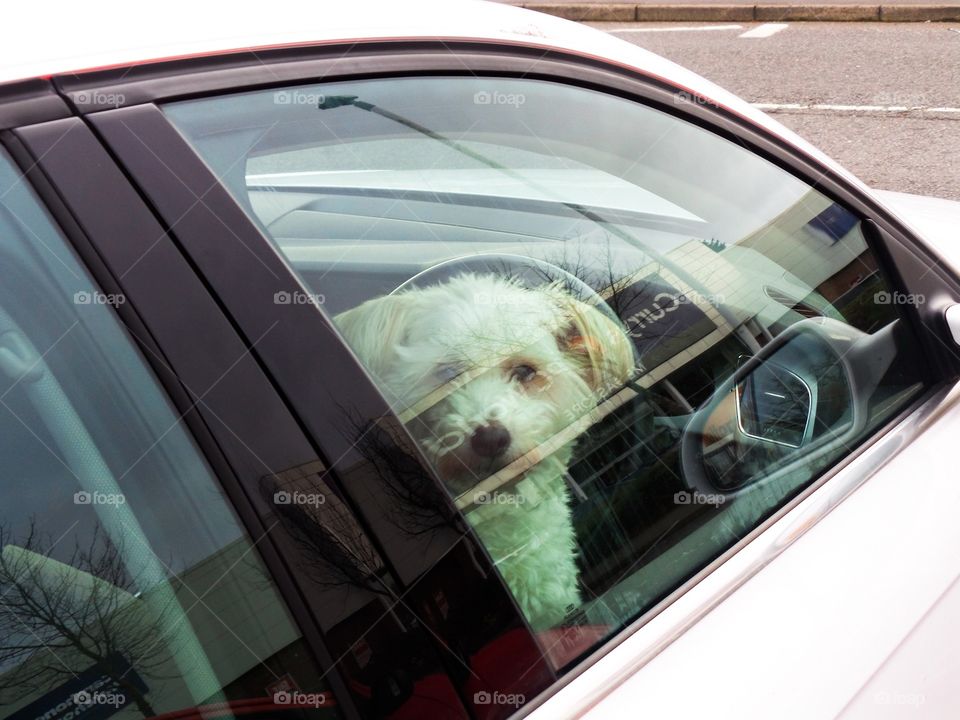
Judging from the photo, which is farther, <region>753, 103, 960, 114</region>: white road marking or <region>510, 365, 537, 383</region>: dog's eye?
<region>753, 103, 960, 114</region>: white road marking

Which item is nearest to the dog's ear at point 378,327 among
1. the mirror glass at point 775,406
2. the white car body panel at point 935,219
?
the mirror glass at point 775,406

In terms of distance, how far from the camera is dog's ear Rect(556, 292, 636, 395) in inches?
60.2

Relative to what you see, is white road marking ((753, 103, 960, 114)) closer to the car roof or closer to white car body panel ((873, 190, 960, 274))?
white car body panel ((873, 190, 960, 274))

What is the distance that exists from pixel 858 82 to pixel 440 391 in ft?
23.5

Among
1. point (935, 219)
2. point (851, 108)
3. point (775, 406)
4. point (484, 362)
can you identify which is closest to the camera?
point (484, 362)

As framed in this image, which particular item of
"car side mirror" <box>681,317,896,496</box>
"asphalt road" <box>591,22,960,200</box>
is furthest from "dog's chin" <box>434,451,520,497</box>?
"asphalt road" <box>591,22,960,200</box>

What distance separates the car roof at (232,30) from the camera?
1.12 meters

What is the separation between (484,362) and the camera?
55.7 inches

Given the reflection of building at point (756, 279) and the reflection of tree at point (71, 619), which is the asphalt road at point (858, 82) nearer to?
the reflection of building at point (756, 279)

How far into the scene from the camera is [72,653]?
1042 millimetres

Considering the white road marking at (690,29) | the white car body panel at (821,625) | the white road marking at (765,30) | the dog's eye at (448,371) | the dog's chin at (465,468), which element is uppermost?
the white road marking at (690,29)

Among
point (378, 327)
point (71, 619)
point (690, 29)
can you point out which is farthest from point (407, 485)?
A: point (690, 29)

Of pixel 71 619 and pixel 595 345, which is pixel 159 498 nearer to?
pixel 71 619

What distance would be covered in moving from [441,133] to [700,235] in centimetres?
60
